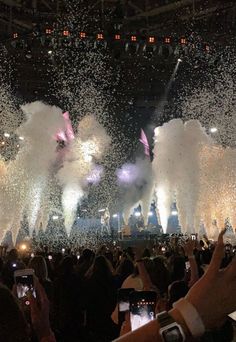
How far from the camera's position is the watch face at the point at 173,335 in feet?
5.50

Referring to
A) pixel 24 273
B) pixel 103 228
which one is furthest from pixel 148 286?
pixel 103 228

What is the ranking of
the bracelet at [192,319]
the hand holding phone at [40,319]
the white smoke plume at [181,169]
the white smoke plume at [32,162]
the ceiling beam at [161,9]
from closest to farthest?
the bracelet at [192,319] < the hand holding phone at [40,319] < the ceiling beam at [161,9] < the white smoke plume at [32,162] < the white smoke plume at [181,169]

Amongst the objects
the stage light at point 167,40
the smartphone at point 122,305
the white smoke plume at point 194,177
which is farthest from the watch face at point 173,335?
the white smoke plume at point 194,177

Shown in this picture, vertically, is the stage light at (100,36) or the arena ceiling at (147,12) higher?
the arena ceiling at (147,12)

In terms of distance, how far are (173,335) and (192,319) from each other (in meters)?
0.08

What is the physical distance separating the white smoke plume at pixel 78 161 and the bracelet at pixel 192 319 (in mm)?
40994

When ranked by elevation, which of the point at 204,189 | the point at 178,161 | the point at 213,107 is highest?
the point at 213,107

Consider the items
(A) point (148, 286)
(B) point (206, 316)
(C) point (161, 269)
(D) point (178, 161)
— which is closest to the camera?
(B) point (206, 316)

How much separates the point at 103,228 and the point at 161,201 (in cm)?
744

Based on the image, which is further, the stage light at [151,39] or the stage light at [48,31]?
the stage light at [151,39]

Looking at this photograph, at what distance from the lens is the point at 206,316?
1688 millimetres

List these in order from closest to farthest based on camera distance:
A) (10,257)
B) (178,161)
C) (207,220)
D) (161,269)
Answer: (161,269)
(10,257)
(207,220)
(178,161)

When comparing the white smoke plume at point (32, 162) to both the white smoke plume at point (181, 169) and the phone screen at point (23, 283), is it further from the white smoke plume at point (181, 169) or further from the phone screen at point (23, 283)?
the phone screen at point (23, 283)

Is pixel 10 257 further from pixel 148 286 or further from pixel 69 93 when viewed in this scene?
pixel 69 93
